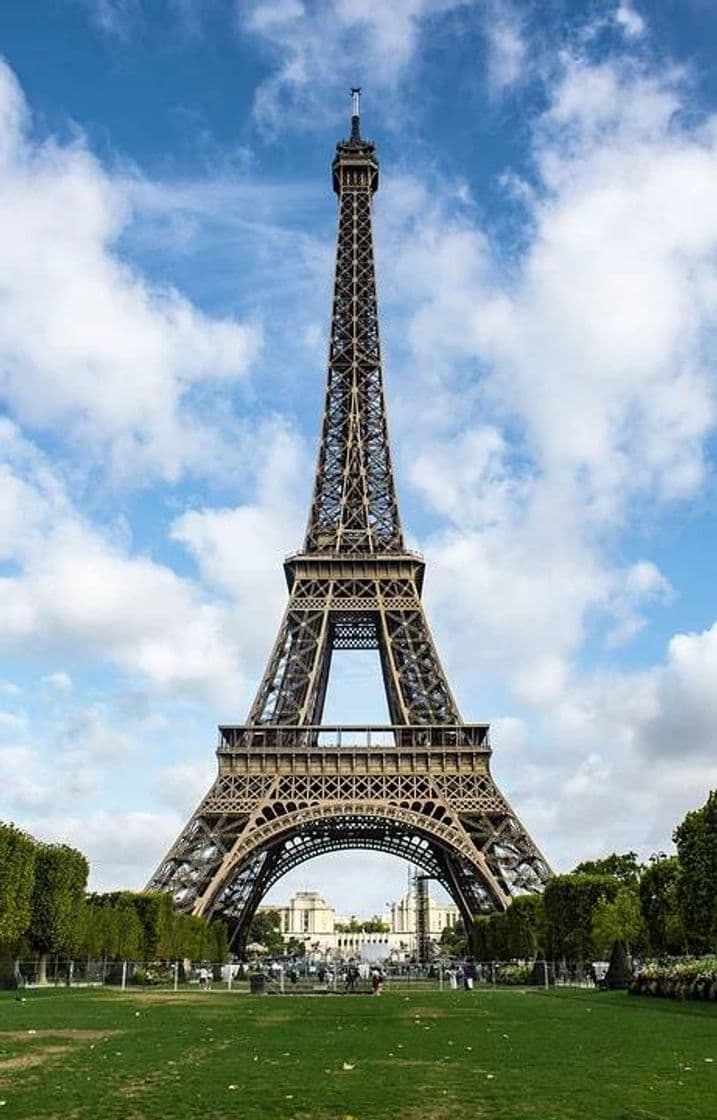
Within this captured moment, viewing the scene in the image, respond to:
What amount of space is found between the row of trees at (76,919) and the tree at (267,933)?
10162cm

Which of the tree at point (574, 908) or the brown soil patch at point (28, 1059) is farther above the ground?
the tree at point (574, 908)

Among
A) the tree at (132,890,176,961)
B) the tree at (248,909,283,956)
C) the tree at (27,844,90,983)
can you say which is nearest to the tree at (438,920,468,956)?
the tree at (248,909,283,956)

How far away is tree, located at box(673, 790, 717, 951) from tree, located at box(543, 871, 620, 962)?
8763 millimetres

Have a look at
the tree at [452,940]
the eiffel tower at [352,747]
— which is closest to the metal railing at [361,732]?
the eiffel tower at [352,747]

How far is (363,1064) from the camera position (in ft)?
49.3

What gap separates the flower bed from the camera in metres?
29.1

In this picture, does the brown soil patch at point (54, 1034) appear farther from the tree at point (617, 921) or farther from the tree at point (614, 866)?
the tree at point (614, 866)

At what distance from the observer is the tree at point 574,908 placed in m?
50.8

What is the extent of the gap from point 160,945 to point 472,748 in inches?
797

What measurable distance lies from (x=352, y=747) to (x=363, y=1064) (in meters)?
47.3

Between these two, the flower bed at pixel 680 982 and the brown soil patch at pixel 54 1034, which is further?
the flower bed at pixel 680 982

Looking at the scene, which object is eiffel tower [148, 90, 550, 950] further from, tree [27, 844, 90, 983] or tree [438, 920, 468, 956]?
tree [438, 920, 468, 956]

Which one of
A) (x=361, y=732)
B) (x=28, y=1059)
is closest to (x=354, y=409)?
(x=361, y=732)

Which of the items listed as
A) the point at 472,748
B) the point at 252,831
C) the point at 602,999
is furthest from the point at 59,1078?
the point at 472,748
